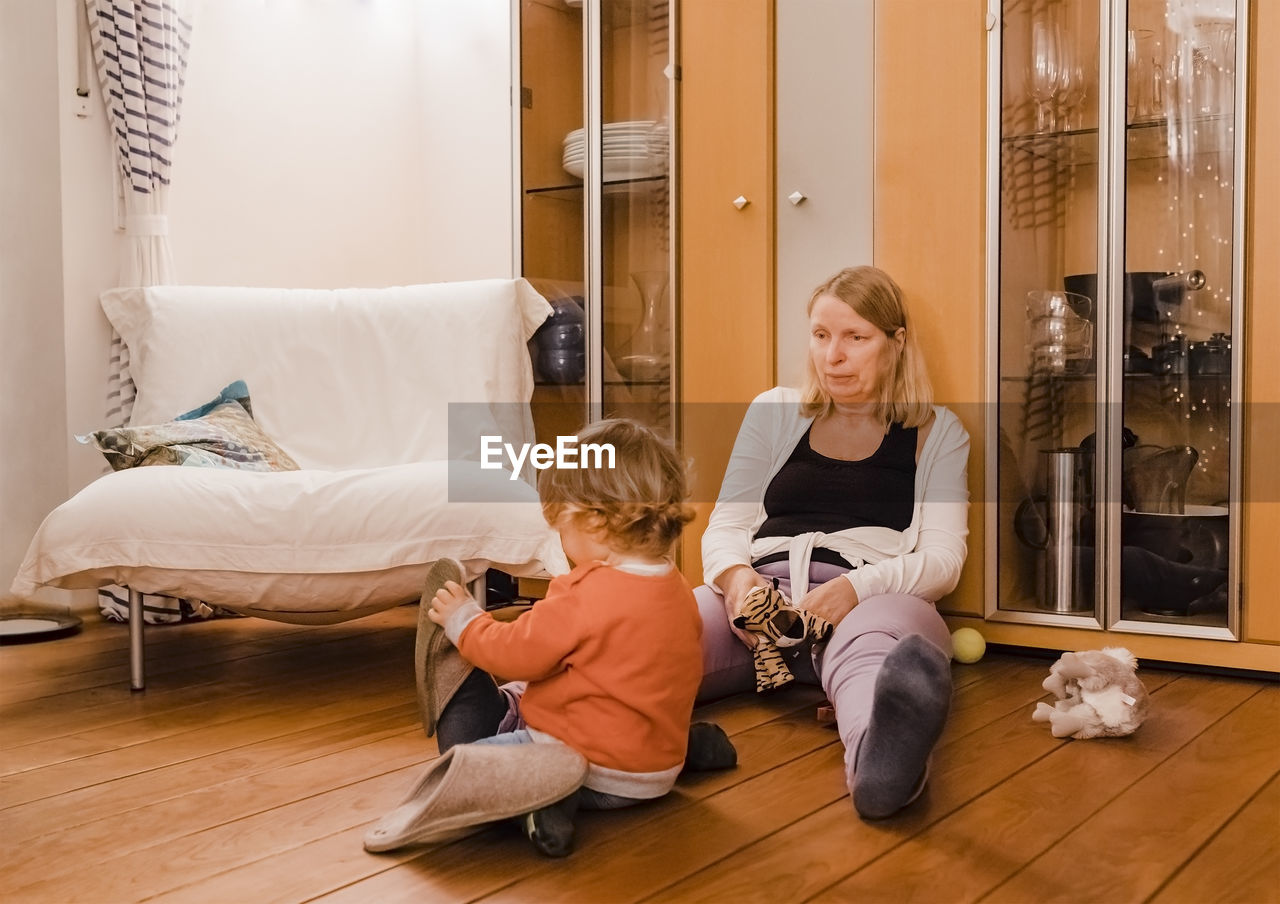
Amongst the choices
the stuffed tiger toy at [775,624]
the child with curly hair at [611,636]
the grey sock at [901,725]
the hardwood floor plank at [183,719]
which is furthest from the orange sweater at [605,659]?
the hardwood floor plank at [183,719]

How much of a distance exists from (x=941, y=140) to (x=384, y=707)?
1.56 meters

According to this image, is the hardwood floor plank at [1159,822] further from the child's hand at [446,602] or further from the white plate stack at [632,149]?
the white plate stack at [632,149]

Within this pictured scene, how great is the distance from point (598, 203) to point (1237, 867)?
2.00 meters

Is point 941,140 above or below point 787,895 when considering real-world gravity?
above

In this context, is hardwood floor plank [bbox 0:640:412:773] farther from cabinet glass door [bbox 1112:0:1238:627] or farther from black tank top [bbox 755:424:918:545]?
cabinet glass door [bbox 1112:0:1238:627]

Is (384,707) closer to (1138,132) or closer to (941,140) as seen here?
(941,140)

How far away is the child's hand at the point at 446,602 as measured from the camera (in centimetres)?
142

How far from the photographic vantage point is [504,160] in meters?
3.33

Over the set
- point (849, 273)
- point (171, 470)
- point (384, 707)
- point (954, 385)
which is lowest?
point (384, 707)

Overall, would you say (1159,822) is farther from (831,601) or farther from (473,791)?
(473,791)

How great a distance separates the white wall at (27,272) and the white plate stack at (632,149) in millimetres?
1297

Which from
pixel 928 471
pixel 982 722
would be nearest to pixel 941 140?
pixel 928 471

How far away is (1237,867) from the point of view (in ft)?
3.97

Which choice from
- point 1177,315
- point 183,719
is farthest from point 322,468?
point 1177,315
